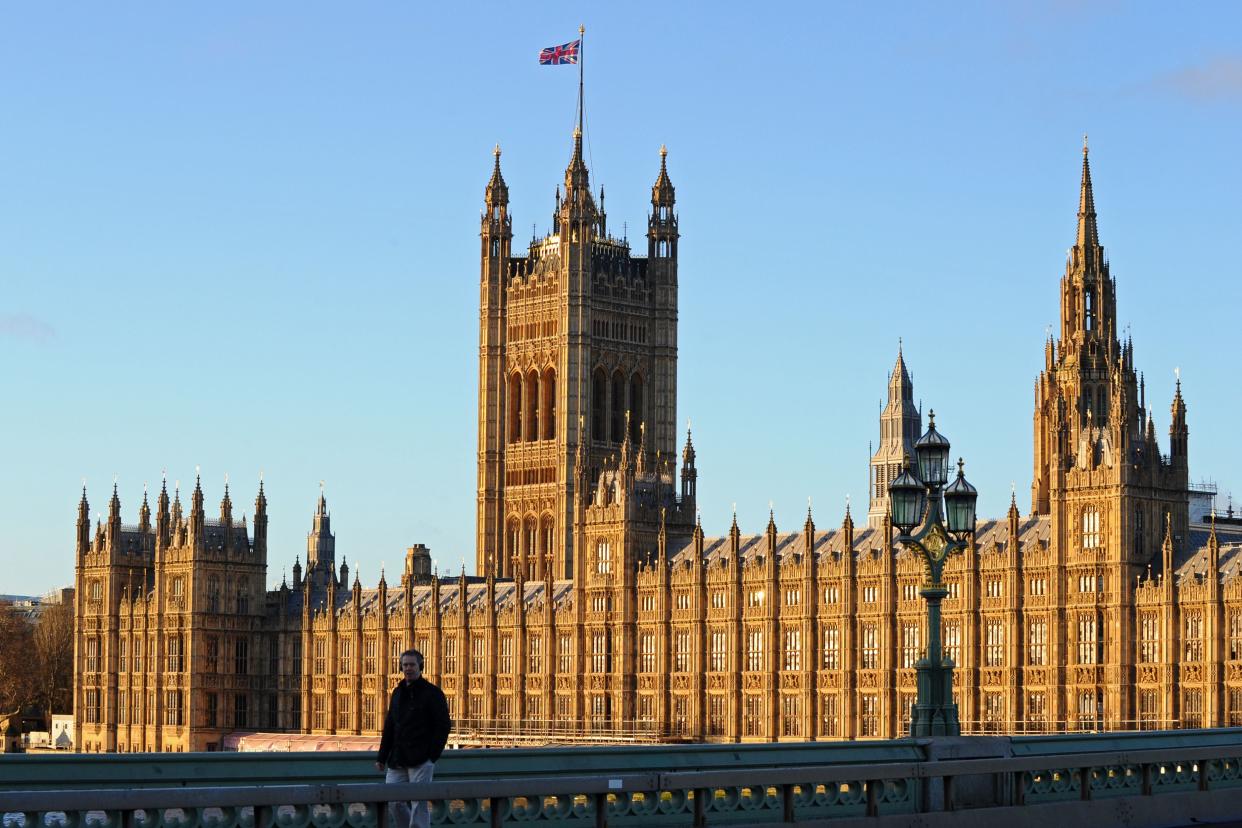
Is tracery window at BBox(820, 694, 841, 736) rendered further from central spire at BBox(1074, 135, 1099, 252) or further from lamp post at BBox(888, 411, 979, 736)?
lamp post at BBox(888, 411, 979, 736)

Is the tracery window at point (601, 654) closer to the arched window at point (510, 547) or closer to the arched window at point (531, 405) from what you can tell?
the arched window at point (510, 547)

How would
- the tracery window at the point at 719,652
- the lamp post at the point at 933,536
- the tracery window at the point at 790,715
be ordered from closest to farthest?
the lamp post at the point at 933,536 → the tracery window at the point at 790,715 → the tracery window at the point at 719,652

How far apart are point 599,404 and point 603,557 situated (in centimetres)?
4173

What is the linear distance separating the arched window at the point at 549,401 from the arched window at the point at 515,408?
2.95 metres

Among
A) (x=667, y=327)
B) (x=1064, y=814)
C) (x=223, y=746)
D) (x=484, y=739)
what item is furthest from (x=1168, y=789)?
(x=667, y=327)

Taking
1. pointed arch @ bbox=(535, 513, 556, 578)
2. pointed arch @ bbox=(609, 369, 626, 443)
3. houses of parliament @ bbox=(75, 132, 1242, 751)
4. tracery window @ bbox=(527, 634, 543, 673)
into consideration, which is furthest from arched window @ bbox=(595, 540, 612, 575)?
A: pointed arch @ bbox=(609, 369, 626, 443)

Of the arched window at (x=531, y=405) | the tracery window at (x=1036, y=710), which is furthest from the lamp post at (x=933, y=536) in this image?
the arched window at (x=531, y=405)

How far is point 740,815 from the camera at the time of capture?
38625 mm

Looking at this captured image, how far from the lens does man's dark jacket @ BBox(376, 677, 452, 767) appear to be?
33.6 m

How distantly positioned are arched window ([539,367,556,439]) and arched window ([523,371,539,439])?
3.61 ft

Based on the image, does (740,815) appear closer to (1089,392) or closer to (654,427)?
(1089,392)

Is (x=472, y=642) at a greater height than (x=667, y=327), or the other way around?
(x=667, y=327)

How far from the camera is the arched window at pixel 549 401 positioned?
190375 millimetres

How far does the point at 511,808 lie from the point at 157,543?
148559mm
